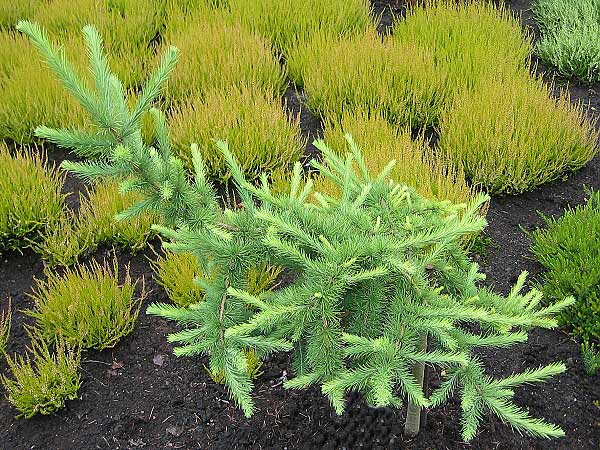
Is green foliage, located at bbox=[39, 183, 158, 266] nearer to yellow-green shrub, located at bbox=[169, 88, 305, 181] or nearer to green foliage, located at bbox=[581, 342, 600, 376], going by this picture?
yellow-green shrub, located at bbox=[169, 88, 305, 181]

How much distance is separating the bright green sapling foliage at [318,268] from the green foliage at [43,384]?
1.09 m

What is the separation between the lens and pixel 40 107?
4.24 meters

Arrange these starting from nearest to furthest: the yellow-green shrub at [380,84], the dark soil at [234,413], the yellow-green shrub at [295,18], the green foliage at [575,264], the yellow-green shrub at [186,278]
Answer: the dark soil at [234,413], the green foliage at [575,264], the yellow-green shrub at [186,278], the yellow-green shrub at [380,84], the yellow-green shrub at [295,18]

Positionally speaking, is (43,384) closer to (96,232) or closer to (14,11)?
(96,232)

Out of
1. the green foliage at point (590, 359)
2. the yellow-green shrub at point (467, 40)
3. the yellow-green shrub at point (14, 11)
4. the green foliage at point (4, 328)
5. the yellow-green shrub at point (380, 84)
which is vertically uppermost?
the yellow-green shrub at point (467, 40)

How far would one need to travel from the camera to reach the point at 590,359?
2836 mm

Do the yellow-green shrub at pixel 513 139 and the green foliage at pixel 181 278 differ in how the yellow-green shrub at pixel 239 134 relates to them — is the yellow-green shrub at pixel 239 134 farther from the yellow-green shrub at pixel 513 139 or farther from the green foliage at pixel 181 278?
the yellow-green shrub at pixel 513 139

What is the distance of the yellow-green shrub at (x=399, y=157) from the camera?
3.52 m

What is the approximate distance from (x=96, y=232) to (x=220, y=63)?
Result: 1773 mm

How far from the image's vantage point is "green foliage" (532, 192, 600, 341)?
9.75 feet

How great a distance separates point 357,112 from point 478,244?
1.21 metres

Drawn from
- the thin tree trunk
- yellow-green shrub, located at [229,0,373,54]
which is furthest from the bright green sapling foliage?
yellow-green shrub, located at [229,0,373,54]

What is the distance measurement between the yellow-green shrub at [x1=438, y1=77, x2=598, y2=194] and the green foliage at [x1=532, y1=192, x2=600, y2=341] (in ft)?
1.52

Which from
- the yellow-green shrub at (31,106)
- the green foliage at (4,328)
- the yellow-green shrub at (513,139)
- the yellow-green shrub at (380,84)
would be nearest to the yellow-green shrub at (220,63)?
the yellow-green shrub at (380,84)
